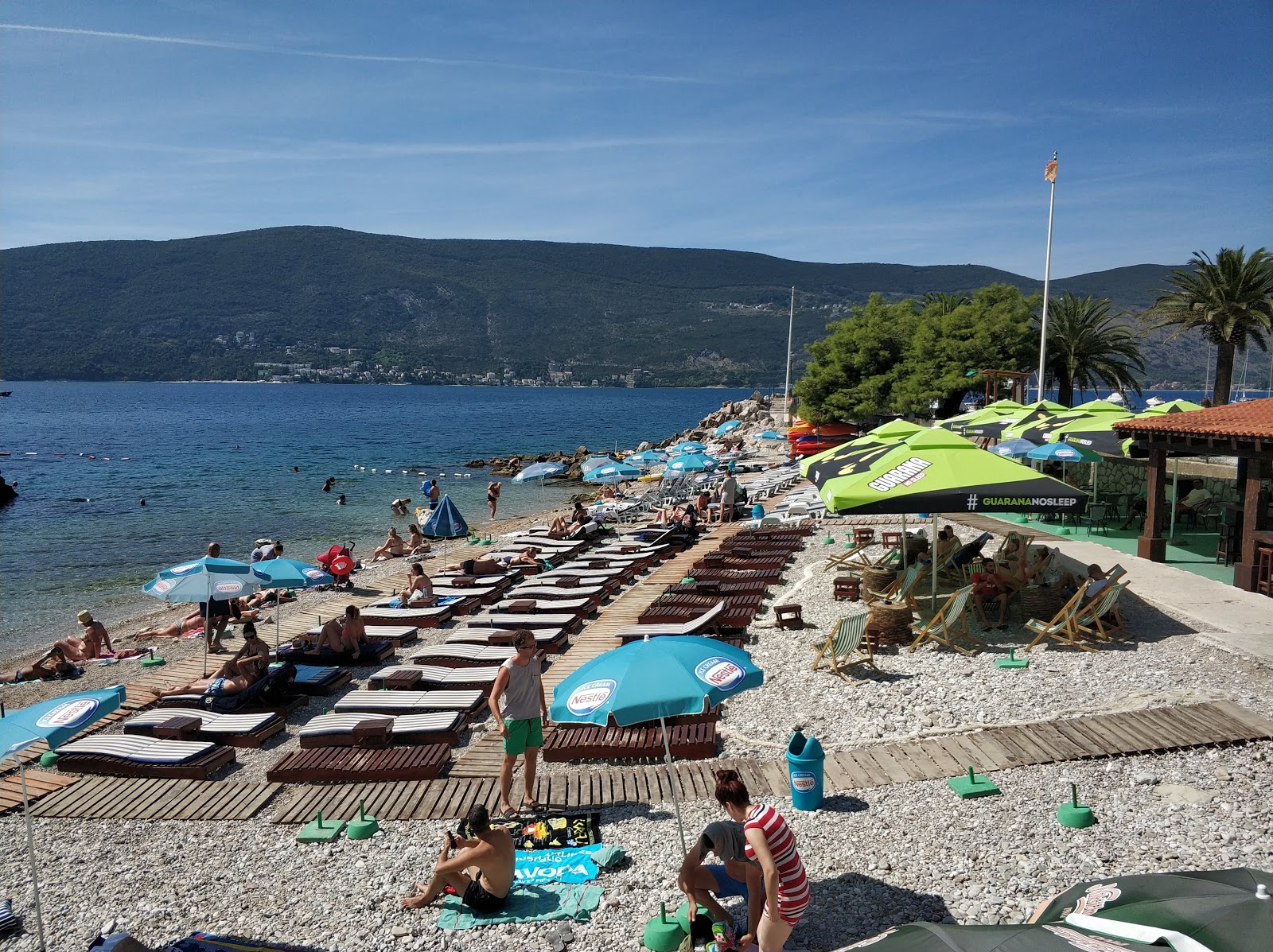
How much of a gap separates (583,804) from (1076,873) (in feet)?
11.6

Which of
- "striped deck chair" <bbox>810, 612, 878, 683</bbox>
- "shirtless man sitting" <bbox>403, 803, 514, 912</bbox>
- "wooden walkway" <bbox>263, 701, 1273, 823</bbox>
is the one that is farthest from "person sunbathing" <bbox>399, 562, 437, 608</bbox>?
"shirtless man sitting" <bbox>403, 803, 514, 912</bbox>

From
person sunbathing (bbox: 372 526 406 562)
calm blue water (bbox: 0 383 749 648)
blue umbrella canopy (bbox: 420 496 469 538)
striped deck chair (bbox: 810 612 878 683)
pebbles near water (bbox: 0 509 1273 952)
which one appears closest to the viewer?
pebbles near water (bbox: 0 509 1273 952)

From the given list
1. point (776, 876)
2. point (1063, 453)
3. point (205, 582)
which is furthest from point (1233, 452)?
point (205, 582)

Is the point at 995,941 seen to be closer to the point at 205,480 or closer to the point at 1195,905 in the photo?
the point at 1195,905

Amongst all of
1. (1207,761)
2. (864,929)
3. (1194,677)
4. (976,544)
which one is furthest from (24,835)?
(976,544)

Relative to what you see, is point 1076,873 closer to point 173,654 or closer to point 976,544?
point 976,544

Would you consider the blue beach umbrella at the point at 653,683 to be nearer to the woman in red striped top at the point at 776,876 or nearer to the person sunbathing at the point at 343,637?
the woman in red striped top at the point at 776,876

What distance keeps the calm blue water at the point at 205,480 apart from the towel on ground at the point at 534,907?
52.1 feet

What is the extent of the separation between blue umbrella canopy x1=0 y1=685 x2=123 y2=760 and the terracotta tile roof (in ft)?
42.0

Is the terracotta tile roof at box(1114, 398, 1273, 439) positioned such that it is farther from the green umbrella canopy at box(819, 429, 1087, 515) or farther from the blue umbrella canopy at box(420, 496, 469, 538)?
the blue umbrella canopy at box(420, 496, 469, 538)

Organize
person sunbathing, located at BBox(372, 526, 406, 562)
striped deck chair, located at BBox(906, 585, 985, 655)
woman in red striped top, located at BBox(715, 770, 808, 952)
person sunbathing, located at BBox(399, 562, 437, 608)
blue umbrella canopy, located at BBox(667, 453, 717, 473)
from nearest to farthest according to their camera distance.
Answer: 1. woman in red striped top, located at BBox(715, 770, 808, 952)
2. striped deck chair, located at BBox(906, 585, 985, 655)
3. person sunbathing, located at BBox(399, 562, 437, 608)
4. person sunbathing, located at BBox(372, 526, 406, 562)
5. blue umbrella canopy, located at BBox(667, 453, 717, 473)

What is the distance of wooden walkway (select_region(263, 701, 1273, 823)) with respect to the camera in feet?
22.0

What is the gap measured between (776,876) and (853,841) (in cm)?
166

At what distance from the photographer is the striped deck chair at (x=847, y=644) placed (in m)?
9.03
